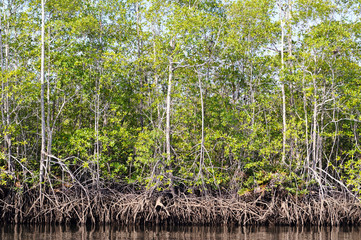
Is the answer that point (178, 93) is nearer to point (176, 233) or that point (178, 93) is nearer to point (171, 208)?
point (171, 208)

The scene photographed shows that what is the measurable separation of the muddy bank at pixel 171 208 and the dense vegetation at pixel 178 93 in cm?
43

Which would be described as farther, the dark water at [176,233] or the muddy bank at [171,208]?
the muddy bank at [171,208]

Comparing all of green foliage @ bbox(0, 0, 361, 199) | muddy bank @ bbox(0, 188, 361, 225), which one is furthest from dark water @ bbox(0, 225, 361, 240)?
green foliage @ bbox(0, 0, 361, 199)

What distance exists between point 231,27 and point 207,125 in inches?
163

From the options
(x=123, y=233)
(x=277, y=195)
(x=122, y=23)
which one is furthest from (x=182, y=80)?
(x=123, y=233)

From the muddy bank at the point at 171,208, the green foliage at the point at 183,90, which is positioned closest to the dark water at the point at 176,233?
the muddy bank at the point at 171,208

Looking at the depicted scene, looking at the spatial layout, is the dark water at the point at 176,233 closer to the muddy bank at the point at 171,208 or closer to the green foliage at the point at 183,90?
the muddy bank at the point at 171,208

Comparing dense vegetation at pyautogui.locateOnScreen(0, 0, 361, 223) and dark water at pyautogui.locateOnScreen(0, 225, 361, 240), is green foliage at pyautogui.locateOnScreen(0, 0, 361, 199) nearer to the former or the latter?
dense vegetation at pyautogui.locateOnScreen(0, 0, 361, 223)

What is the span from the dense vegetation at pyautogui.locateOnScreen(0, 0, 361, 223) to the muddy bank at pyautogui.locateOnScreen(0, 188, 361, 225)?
1.40ft

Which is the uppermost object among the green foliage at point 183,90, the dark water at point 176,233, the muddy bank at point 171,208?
the green foliage at point 183,90

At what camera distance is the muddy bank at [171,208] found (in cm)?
1444

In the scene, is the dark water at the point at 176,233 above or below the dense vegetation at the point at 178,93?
below

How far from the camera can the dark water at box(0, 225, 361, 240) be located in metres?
12.1

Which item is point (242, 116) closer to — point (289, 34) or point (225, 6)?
point (289, 34)
